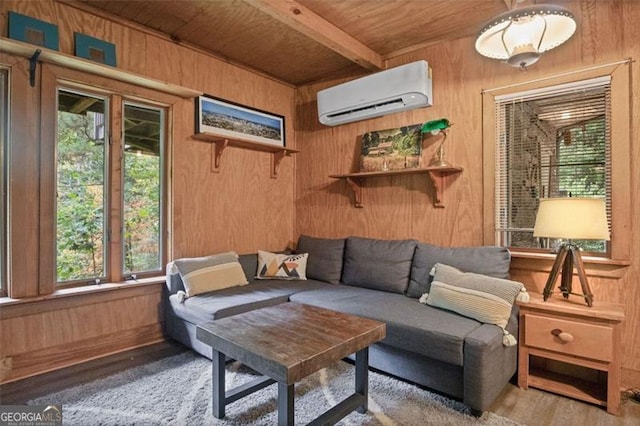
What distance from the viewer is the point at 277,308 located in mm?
2172

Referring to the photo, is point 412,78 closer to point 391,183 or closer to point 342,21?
point 342,21

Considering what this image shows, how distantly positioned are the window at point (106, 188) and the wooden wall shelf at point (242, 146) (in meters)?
0.42

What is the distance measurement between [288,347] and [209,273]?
142 cm

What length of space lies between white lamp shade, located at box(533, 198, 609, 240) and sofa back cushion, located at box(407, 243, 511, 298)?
1.38ft

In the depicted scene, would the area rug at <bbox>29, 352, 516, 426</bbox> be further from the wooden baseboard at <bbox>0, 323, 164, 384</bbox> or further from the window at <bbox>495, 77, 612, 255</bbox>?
the window at <bbox>495, 77, 612, 255</bbox>

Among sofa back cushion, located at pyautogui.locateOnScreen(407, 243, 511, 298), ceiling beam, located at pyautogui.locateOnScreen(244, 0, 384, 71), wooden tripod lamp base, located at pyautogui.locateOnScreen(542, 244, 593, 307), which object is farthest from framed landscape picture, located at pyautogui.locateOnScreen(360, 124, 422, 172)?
wooden tripod lamp base, located at pyautogui.locateOnScreen(542, 244, 593, 307)

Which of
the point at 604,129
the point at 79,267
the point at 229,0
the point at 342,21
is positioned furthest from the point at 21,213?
the point at 604,129

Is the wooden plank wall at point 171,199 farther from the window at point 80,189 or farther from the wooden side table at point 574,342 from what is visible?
the wooden side table at point 574,342

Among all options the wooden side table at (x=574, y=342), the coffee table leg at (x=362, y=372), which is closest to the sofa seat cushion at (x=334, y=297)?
the coffee table leg at (x=362, y=372)

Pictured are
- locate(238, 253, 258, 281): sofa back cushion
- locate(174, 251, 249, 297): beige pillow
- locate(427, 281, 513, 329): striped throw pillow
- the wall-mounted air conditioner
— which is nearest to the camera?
locate(427, 281, 513, 329): striped throw pillow

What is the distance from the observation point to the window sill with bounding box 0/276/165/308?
2.16 metres

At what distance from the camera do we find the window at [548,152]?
226 cm

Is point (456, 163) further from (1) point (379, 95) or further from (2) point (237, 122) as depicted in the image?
(2) point (237, 122)

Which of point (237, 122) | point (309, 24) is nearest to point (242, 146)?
point (237, 122)
